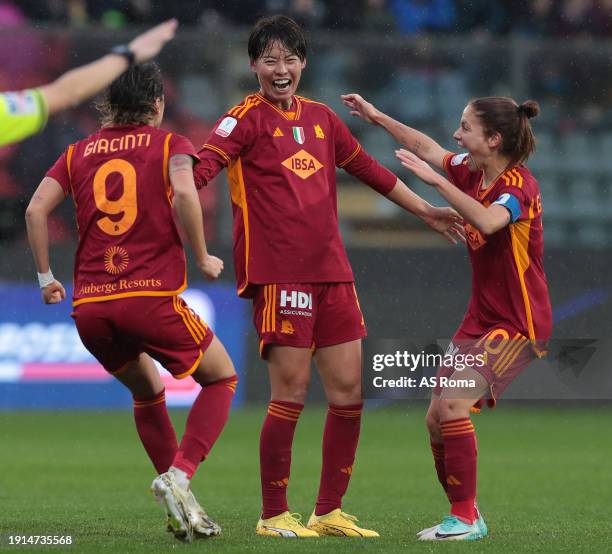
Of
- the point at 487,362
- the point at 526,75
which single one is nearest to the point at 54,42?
the point at 526,75

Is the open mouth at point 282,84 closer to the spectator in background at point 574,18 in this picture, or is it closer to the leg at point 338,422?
the leg at point 338,422

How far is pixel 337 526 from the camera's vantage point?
5.68 meters

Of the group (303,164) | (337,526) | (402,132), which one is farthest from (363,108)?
(337,526)

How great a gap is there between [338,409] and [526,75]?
322 inches

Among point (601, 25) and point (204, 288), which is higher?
point (601, 25)

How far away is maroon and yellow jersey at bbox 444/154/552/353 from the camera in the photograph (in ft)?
18.2

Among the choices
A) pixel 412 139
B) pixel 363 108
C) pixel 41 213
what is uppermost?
pixel 363 108

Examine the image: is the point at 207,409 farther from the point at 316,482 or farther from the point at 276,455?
the point at 316,482

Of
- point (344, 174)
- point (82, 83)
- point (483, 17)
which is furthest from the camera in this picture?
point (483, 17)

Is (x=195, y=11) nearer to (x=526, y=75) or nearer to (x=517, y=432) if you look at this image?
(x=526, y=75)

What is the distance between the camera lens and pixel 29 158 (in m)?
12.8

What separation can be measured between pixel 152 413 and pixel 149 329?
578 millimetres

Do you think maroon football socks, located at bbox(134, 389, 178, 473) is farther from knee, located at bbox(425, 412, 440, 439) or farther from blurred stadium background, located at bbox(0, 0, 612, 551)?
blurred stadium background, located at bbox(0, 0, 612, 551)

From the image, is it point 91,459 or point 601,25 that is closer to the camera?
point 91,459
